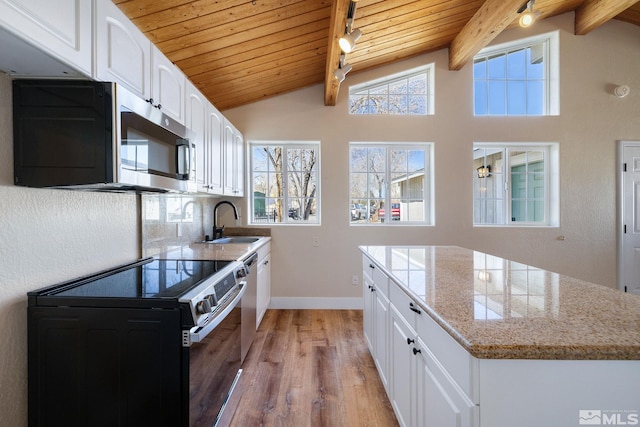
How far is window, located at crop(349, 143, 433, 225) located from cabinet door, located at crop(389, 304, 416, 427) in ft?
7.05

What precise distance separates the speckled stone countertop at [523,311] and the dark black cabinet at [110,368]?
3.36 feet

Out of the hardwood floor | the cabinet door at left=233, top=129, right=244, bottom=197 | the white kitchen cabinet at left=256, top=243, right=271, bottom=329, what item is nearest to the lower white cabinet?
the hardwood floor

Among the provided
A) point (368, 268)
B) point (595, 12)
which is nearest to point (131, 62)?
point (368, 268)

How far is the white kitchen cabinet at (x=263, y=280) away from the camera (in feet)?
Result: 9.22

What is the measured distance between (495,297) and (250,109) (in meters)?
3.27

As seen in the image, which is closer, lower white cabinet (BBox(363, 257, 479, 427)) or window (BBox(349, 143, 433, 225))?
lower white cabinet (BBox(363, 257, 479, 427))

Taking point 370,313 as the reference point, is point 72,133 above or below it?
A: above

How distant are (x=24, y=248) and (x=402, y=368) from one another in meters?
1.76

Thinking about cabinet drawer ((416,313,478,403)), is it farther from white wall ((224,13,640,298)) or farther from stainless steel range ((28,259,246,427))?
white wall ((224,13,640,298))

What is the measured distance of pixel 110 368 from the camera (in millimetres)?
1134

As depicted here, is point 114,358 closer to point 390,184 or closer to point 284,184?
point 284,184

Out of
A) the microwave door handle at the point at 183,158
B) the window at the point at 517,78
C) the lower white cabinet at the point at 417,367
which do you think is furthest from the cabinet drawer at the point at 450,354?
the window at the point at 517,78

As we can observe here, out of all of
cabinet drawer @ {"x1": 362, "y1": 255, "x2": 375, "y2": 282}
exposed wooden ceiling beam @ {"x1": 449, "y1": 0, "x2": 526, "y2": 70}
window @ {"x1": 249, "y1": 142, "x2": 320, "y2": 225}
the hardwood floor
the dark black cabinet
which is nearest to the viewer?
the dark black cabinet

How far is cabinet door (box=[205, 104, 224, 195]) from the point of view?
243cm
